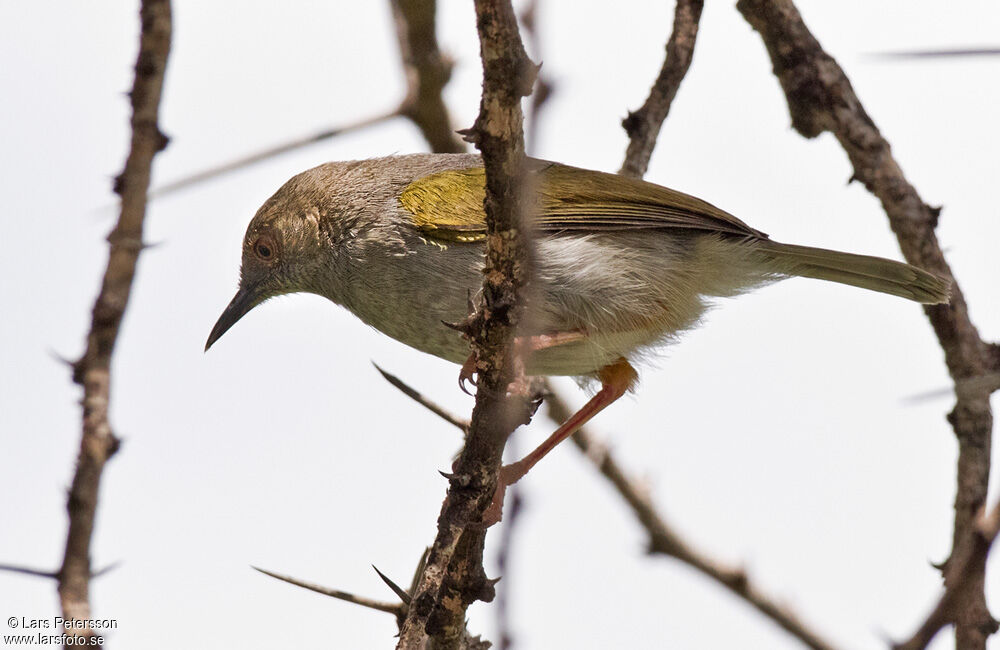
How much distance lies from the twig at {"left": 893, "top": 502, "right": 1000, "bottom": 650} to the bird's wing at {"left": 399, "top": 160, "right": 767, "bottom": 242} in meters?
3.04

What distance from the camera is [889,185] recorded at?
489 cm

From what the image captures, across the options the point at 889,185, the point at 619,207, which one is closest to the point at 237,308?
the point at 619,207

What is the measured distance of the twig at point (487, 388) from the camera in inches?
103

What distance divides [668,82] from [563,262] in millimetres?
1325

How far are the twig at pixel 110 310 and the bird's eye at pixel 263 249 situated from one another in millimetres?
1998

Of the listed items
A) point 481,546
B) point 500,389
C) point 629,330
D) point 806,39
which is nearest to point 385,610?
point 481,546

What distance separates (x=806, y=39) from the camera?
5125mm

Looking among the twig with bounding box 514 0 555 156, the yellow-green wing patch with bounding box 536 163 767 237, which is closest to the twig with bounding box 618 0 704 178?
the yellow-green wing patch with bounding box 536 163 767 237

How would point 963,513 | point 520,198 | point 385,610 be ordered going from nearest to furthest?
point 520,198 → point 385,610 → point 963,513

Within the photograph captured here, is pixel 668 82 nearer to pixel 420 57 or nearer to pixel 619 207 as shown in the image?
pixel 619 207

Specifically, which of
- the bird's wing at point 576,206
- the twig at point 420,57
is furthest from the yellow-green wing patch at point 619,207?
the twig at point 420,57

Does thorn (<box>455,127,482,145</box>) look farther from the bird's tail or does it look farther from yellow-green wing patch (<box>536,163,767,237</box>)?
the bird's tail

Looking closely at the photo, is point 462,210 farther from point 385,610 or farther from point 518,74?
point 518,74

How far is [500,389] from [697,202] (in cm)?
241
